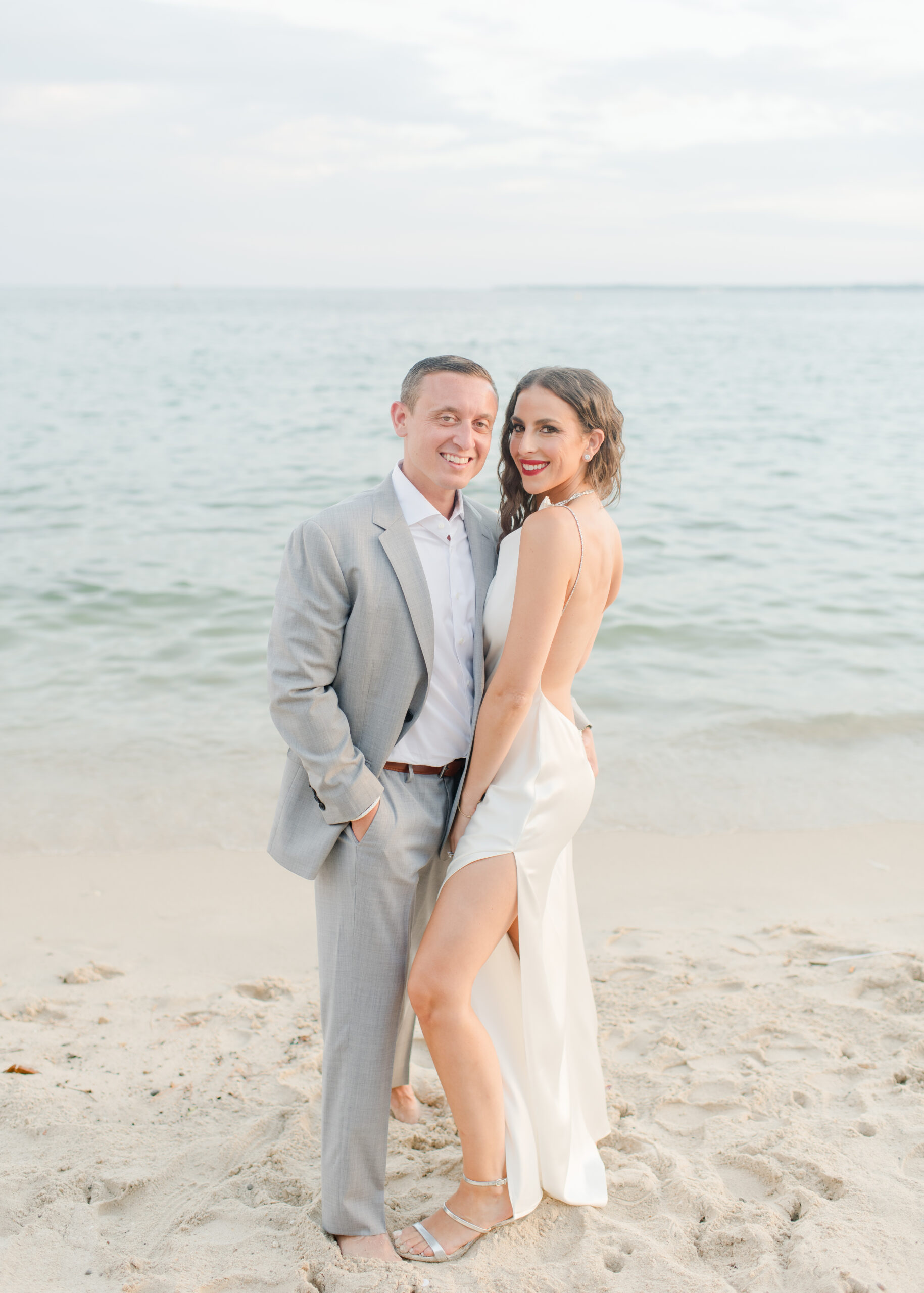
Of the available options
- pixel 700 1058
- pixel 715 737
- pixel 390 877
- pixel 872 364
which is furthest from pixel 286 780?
pixel 872 364

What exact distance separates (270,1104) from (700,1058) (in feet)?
4.87

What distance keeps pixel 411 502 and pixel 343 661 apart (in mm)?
480

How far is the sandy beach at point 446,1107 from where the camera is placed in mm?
2682

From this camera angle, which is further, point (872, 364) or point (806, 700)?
point (872, 364)

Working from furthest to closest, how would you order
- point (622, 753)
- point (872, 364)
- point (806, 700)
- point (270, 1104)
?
point (872, 364)
point (806, 700)
point (622, 753)
point (270, 1104)

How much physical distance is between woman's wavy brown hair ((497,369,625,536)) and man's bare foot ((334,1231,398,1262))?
2.00 m

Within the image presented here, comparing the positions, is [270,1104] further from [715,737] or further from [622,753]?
[715,737]

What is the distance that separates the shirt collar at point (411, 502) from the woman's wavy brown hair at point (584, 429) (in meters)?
0.31

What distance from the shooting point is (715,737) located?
7137 mm

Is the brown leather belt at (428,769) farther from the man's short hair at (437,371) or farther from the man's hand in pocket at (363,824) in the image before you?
the man's short hair at (437,371)

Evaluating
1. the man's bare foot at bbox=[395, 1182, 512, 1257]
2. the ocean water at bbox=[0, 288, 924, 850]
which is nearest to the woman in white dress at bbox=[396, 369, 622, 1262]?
the man's bare foot at bbox=[395, 1182, 512, 1257]

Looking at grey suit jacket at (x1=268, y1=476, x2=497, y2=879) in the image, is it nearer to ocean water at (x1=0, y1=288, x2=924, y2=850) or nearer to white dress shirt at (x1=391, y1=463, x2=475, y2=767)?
white dress shirt at (x1=391, y1=463, x2=475, y2=767)

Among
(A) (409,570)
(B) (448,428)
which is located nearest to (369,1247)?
(A) (409,570)

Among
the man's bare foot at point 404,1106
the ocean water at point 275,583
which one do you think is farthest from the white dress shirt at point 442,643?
the ocean water at point 275,583
